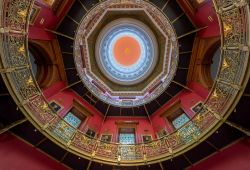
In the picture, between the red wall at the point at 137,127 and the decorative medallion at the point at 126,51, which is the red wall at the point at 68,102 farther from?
the decorative medallion at the point at 126,51

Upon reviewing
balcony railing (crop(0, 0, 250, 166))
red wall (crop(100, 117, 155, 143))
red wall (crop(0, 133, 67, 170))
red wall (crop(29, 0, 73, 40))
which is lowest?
red wall (crop(0, 133, 67, 170))

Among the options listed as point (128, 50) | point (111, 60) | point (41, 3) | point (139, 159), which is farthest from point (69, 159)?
point (128, 50)

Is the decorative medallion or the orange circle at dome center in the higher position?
the orange circle at dome center

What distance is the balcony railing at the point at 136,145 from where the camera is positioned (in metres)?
10.8

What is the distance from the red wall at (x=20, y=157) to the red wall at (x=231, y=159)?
282 inches

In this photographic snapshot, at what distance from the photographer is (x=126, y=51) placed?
2188cm

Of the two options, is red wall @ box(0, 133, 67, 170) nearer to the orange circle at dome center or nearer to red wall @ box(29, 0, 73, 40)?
red wall @ box(29, 0, 73, 40)

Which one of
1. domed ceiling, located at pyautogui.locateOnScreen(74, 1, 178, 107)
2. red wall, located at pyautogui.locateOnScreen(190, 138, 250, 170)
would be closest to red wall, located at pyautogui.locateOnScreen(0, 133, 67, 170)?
domed ceiling, located at pyautogui.locateOnScreen(74, 1, 178, 107)

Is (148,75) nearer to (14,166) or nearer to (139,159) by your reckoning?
(139,159)

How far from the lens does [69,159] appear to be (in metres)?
13.3

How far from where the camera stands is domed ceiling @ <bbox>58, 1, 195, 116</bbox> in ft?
54.2

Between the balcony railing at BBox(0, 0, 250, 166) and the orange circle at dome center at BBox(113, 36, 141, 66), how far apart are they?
9.18 m

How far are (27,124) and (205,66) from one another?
10944 mm

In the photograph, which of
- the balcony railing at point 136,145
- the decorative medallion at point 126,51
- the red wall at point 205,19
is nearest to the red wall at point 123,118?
the balcony railing at point 136,145
